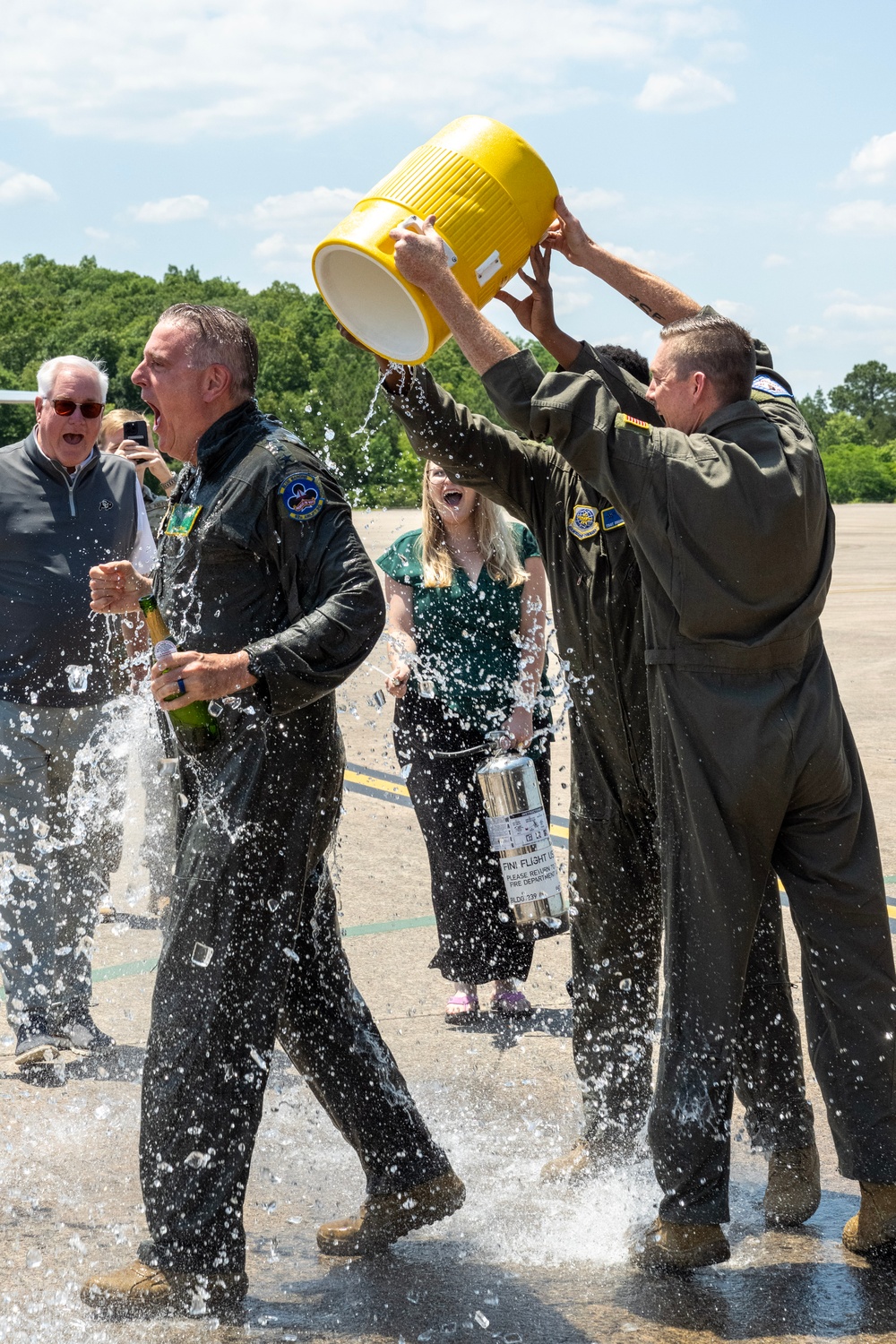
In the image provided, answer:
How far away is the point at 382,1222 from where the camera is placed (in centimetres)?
360

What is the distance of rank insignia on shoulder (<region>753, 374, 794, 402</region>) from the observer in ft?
11.8

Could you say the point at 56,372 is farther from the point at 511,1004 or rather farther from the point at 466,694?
the point at 511,1004

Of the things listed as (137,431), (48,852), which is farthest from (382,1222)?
(137,431)

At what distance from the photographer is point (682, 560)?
10.6ft

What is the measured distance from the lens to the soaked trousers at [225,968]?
10.7ft

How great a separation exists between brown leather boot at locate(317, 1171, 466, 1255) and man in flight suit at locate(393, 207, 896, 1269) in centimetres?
56

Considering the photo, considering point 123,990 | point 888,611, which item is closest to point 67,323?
point 888,611

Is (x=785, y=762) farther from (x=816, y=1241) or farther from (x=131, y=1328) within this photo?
(x=131, y=1328)

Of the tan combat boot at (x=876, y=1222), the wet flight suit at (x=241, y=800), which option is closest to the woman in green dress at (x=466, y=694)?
the wet flight suit at (x=241, y=800)

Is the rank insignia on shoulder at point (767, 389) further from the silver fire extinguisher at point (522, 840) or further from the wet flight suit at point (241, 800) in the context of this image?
the silver fire extinguisher at point (522, 840)

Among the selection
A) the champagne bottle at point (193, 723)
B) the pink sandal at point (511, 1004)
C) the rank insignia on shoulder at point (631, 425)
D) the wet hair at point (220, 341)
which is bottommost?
the pink sandal at point (511, 1004)

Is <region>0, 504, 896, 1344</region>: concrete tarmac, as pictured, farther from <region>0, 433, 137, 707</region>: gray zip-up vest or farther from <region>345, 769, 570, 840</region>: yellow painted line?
<region>345, 769, 570, 840</region>: yellow painted line

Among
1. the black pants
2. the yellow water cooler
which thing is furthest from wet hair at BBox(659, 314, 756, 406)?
the black pants

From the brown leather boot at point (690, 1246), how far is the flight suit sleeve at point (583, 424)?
1.61 meters
